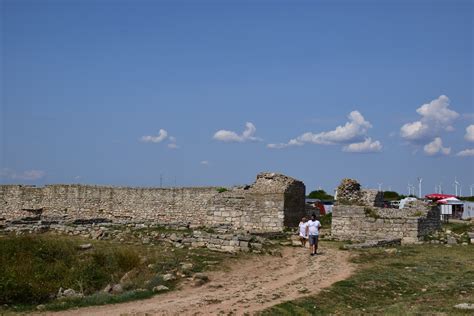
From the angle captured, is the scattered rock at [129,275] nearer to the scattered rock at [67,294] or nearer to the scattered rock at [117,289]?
the scattered rock at [117,289]

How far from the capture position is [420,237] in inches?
912

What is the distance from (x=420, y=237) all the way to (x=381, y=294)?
1102cm

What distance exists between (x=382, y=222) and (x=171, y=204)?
14025mm

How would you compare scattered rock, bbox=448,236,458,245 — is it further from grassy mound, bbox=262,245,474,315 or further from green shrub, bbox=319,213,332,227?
green shrub, bbox=319,213,332,227

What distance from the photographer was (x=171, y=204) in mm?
33000

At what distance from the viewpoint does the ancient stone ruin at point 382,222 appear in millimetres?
23172

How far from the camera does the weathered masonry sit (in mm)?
26000

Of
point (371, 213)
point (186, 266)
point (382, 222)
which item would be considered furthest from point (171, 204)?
point (186, 266)

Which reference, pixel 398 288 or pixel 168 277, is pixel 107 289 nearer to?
pixel 168 277

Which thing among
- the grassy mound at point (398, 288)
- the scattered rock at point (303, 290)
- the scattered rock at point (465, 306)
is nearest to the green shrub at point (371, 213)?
the grassy mound at point (398, 288)

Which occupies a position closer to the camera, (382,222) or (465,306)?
(465,306)

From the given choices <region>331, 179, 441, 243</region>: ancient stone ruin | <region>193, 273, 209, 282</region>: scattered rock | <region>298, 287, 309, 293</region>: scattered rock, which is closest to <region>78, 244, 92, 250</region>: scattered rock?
<region>193, 273, 209, 282</region>: scattered rock

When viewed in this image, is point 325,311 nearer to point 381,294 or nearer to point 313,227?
point 381,294

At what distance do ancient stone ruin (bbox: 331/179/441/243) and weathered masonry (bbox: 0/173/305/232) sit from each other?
2.76 metres
